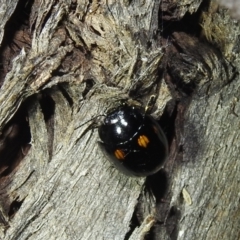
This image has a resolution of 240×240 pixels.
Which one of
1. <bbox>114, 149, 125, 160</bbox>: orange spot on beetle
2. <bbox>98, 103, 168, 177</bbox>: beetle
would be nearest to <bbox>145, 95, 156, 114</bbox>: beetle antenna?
<bbox>98, 103, 168, 177</bbox>: beetle

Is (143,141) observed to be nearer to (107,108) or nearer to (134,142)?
(134,142)

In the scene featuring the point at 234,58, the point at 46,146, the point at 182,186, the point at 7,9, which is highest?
the point at 7,9

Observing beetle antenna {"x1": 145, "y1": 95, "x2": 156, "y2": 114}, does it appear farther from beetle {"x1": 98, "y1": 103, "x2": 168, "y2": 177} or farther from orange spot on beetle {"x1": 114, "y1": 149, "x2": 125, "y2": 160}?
orange spot on beetle {"x1": 114, "y1": 149, "x2": 125, "y2": 160}

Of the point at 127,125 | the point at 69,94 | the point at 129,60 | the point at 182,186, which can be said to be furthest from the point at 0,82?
the point at 182,186

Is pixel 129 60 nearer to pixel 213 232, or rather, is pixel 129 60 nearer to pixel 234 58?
pixel 234 58

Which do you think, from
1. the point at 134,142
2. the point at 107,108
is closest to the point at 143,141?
the point at 134,142
